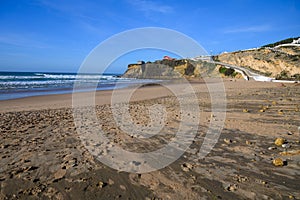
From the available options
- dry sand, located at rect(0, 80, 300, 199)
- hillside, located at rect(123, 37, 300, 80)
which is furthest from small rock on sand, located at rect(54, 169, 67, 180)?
hillside, located at rect(123, 37, 300, 80)

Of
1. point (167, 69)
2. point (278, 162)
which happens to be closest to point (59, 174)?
point (278, 162)

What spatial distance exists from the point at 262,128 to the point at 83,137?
4.40 meters

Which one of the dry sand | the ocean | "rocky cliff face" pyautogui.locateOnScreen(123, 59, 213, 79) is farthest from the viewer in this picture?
"rocky cliff face" pyautogui.locateOnScreen(123, 59, 213, 79)

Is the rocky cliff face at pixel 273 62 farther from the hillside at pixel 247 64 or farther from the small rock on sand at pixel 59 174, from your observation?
the small rock on sand at pixel 59 174

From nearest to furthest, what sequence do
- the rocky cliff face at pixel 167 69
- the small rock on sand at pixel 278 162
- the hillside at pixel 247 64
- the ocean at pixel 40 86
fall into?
the small rock on sand at pixel 278 162 → the ocean at pixel 40 86 → the hillside at pixel 247 64 → the rocky cliff face at pixel 167 69

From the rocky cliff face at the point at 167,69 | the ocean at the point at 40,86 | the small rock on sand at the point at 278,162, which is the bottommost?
the ocean at the point at 40,86

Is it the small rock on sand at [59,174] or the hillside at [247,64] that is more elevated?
the hillside at [247,64]

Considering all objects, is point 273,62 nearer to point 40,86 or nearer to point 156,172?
point 40,86

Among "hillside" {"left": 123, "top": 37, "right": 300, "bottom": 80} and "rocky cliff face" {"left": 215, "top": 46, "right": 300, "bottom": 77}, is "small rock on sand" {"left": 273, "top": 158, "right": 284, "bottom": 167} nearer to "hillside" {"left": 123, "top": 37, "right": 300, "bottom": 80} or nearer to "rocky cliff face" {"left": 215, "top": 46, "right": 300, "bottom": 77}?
"hillside" {"left": 123, "top": 37, "right": 300, "bottom": 80}

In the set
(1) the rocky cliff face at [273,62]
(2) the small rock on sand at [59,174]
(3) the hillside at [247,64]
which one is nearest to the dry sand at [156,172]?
(2) the small rock on sand at [59,174]

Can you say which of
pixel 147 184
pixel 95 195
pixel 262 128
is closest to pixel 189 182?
pixel 147 184

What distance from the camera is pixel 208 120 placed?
574cm

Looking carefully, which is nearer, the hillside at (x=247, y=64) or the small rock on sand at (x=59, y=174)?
the small rock on sand at (x=59, y=174)

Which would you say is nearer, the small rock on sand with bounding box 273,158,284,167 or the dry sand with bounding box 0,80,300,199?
the dry sand with bounding box 0,80,300,199
